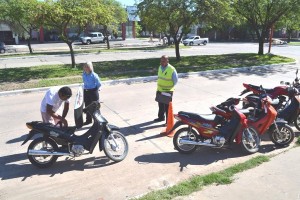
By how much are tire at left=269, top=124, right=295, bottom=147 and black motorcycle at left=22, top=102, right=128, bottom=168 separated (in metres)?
3.14

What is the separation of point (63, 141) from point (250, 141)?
348 centimetres

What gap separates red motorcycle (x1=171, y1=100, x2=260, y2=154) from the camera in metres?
6.08

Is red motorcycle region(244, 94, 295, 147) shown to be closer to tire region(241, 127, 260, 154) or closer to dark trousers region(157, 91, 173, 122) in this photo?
tire region(241, 127, 260, 154)

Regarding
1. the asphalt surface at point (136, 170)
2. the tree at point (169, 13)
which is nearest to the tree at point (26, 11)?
the tree at point (169, 13)

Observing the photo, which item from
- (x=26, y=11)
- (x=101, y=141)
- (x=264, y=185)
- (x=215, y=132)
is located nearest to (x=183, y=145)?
(x=215, y=132)

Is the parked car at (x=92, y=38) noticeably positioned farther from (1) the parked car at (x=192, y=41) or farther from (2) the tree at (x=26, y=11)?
(1) the parked car at (x=192, y=41)

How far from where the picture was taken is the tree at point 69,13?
14430 millimetres

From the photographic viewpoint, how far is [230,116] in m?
6.22

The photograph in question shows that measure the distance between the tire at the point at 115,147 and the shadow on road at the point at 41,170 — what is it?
0.16 m

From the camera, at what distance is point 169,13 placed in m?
17.5

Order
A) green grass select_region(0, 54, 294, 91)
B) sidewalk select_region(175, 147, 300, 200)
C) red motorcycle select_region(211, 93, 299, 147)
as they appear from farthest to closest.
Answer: green grass select_region(0, 54, 294, 91)
red motorcycle select_region(211, 93, 299, 147)
sidewalk select_region(175, 147, 300, 200)

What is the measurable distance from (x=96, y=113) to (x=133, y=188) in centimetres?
154

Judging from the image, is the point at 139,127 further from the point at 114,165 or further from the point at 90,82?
the point at 114,165

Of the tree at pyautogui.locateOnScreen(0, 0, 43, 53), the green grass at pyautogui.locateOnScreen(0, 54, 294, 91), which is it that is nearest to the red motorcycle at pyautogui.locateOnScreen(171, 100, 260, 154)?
the green grass at pyautogui.locateOnScreen(0, 54, 294, 91)
